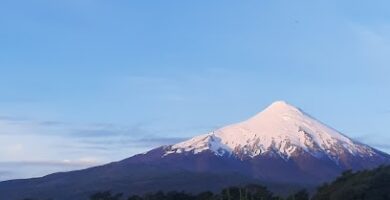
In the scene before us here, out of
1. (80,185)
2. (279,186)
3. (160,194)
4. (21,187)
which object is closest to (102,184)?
(80,185)

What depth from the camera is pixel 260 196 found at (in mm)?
52438

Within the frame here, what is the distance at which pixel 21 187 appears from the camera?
19162 cm

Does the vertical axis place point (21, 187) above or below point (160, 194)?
above

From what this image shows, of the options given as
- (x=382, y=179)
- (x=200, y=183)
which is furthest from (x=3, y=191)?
(x=382, y=179)

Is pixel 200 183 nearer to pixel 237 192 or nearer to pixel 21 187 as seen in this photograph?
pixel 21 187

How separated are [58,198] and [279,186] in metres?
40.5

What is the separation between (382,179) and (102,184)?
443 feet

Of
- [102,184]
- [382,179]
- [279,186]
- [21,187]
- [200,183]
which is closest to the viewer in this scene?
[382,179]

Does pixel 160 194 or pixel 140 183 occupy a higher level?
pixel 140 183

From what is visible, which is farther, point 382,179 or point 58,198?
point 58,198

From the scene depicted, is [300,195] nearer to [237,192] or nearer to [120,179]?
[237,192]

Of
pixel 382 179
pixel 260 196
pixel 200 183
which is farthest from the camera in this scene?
pixel 200 183

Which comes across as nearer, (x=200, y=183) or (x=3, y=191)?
(x=200, y=183)

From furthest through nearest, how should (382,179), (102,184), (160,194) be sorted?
(102,184) < (160,194) < (382,179)
